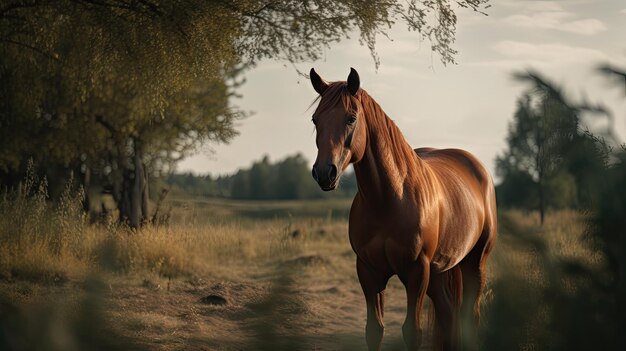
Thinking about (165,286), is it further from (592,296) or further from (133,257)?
(592,296)

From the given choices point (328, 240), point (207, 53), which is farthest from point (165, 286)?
point (328, 240)

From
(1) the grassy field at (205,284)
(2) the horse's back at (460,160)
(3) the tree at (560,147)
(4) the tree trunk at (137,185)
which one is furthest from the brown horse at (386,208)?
(4) the tree trunk at (137,185)

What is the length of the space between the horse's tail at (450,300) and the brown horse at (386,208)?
0.08 ft

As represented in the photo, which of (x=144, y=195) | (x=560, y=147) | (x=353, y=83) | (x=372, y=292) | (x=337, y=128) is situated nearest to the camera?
(x=560, y=147)

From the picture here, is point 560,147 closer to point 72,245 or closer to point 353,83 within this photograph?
point 353,83

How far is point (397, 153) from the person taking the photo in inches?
219

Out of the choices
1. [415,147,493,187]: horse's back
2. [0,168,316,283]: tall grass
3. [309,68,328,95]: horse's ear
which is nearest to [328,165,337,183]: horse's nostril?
[309,68,328,95]: horse's ear

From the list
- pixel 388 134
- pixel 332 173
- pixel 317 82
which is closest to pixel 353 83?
pixel 317 82

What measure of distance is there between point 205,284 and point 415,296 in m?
→ 7.41

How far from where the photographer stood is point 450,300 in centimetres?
654

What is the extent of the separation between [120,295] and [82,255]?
1.29 meters

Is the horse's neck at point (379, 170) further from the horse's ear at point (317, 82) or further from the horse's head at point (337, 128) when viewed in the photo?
the horse's ear at point (317, 82)

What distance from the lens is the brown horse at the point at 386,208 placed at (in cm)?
497

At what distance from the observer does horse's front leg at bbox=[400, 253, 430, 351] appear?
531 cm
